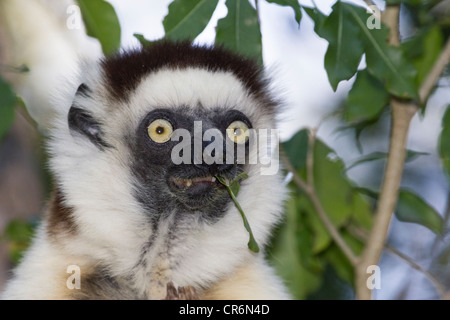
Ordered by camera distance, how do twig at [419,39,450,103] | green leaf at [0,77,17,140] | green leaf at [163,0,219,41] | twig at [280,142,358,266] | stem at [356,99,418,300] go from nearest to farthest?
green leaf at [0,77,17,140]
green leaf at [163,0,219,41]
stem at [356,99,418,300]
twig at [419,39,450,103]
twig at [280,142,358,266]

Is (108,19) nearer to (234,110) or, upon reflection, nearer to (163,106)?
(163,106)

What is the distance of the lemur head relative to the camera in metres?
2.85

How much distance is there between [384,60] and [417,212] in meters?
1.09

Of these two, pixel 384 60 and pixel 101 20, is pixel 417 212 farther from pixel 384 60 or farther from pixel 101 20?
pixel 101 20

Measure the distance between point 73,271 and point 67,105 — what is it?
2.69 ft

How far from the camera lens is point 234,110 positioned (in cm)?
308

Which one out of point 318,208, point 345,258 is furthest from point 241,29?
point 345,258

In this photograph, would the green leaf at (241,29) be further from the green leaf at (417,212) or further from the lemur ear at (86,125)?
the green leaf at (417,212)

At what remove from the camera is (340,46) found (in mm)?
2857

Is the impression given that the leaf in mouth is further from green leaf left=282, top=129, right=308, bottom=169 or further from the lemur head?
green leaf left=282, top=129, right=308, bottom=169

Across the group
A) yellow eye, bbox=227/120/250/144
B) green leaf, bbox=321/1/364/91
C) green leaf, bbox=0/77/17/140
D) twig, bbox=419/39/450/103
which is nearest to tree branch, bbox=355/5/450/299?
twig, bbox=419/39/450/103

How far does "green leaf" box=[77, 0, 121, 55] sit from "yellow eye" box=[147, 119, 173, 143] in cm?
56

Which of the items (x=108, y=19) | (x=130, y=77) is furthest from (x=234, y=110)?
(x=108, y=19)

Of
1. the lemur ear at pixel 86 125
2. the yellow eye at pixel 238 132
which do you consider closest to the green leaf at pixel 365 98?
the yellow eye at pixel 238 132
